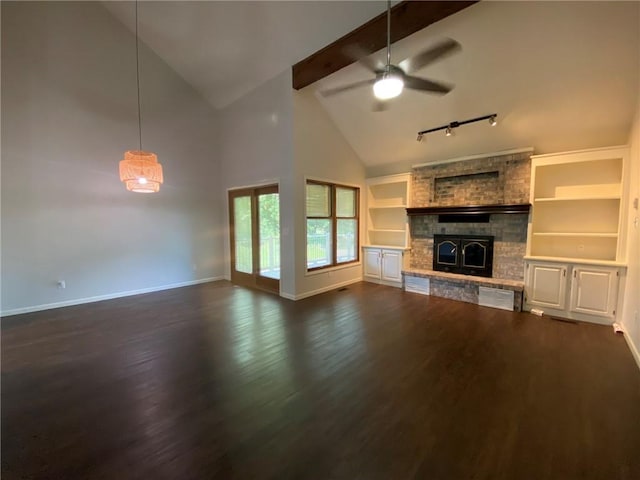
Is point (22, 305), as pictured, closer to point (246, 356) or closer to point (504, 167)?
point (246, 356)

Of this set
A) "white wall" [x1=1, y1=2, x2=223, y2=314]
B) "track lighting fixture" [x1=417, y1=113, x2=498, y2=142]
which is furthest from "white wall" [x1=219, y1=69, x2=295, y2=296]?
"track lighting fixture" [x1=417, y1=113, x2=498, y2=142]

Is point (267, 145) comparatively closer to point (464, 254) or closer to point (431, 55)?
point (431, 55)

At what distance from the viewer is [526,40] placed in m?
3.26

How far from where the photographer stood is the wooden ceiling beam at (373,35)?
318 centimetres

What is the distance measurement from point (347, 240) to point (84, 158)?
17.0 ft

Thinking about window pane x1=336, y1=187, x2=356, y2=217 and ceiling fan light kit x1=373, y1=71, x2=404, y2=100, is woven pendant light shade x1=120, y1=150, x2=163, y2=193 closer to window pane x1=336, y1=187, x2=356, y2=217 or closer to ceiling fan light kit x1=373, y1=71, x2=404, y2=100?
ceiling fan light kit x1=373, y1=71, x2=404, y2=100

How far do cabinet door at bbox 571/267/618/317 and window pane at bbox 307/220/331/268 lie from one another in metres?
3.98

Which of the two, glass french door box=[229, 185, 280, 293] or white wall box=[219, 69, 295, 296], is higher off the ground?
white wall box=[219, 69, 295, 296]

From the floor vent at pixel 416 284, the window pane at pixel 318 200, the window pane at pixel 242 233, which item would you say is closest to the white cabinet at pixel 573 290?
the floor vent at pixel 416 284

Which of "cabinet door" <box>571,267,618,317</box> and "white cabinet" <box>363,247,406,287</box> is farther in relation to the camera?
"white cabinet" <box>363,247,406,287</box>

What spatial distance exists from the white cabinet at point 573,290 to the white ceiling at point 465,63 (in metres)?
1.86

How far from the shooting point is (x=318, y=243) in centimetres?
564

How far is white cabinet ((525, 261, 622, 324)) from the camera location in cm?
374

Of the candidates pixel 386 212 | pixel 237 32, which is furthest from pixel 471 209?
pixel 237 32
